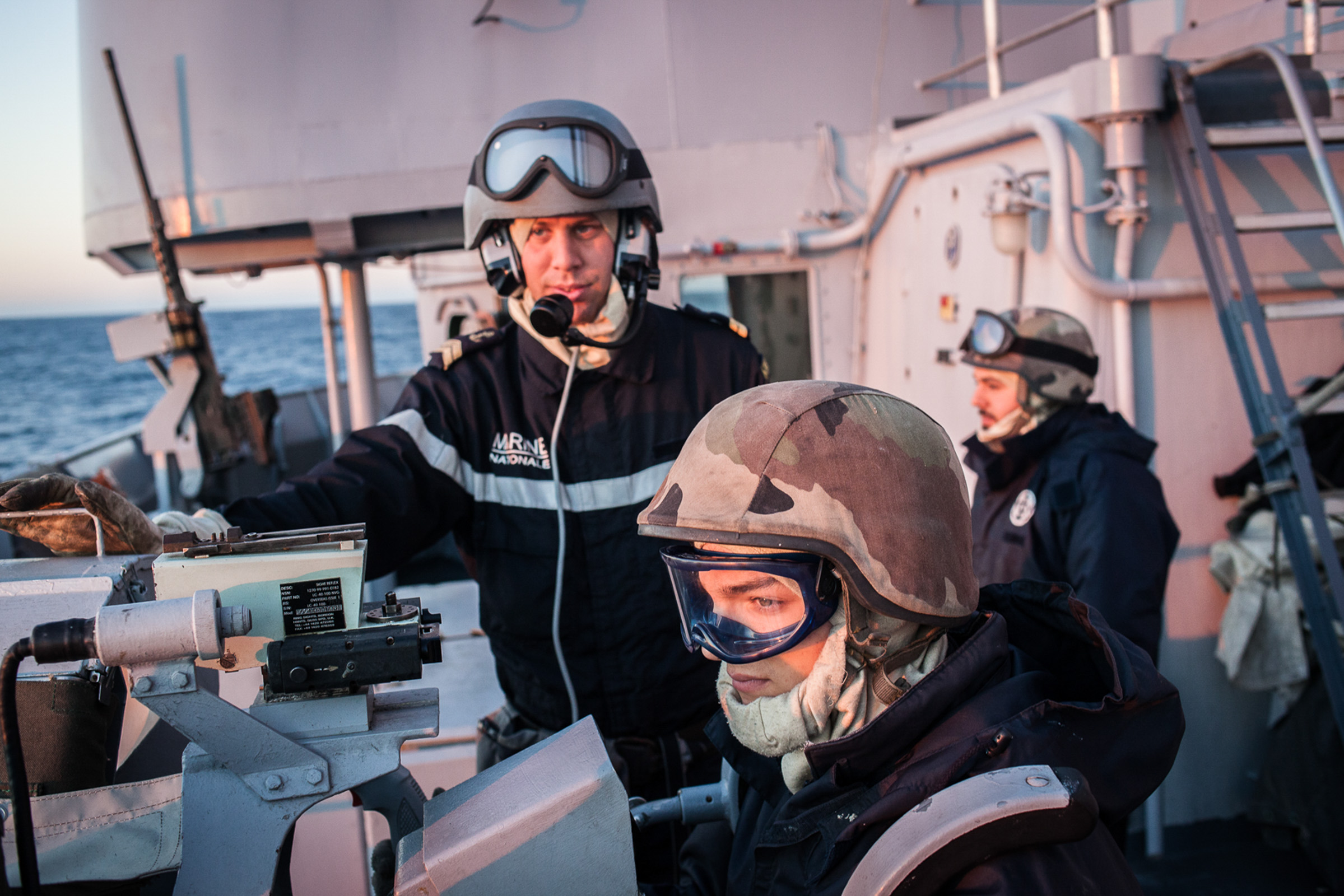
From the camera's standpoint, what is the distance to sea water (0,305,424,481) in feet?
95.0

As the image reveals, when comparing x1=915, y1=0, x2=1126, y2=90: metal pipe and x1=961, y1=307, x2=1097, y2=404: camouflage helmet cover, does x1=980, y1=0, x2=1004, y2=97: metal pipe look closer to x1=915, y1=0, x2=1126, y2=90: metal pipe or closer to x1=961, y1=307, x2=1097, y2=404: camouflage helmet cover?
x1=915, y1=0, x2=1126, y2=90: metal pipe

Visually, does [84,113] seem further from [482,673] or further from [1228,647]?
[1228,647]

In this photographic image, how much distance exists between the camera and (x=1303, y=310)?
3.09m

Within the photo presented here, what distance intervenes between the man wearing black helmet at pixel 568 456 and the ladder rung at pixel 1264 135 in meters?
2.25

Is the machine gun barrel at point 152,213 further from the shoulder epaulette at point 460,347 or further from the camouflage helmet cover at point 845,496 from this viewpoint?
the camouflage helmet cover at point 845,496

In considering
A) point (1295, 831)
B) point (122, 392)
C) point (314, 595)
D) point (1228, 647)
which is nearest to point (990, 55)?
point (1228, 647)

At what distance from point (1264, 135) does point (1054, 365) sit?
1.31 metres

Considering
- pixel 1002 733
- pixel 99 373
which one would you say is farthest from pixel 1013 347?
pixel 99 373

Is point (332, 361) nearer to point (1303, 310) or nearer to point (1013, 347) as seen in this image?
point (1013, 347)

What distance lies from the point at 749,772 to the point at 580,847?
0.39m

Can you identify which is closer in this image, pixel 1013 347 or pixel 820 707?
pixel 820 707

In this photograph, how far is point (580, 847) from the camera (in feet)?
3.92

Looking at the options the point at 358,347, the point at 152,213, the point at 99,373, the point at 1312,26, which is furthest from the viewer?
the point at 99,373

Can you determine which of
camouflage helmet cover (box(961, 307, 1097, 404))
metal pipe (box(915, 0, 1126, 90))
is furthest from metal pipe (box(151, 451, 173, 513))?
camouflage helmet cover (box(961, 307, 1097, 404))
